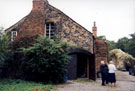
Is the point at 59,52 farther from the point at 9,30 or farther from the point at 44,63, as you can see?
the point at 9,30

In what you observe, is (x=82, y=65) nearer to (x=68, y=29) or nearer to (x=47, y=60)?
(x=68, y=29)

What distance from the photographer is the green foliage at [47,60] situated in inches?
398

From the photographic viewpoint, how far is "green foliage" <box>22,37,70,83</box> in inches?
398

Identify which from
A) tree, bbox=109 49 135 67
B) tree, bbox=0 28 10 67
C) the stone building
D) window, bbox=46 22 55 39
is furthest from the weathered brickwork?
tree, bbox=109 49 135 67

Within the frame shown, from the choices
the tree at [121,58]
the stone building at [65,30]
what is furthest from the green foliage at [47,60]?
the tree at [121,58]

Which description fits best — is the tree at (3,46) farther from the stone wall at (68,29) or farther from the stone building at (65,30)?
the stone wall at (68,29)

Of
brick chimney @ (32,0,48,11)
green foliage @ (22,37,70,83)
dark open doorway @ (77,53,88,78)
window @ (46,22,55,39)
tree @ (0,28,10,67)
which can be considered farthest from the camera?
dark open doorway @ (77,53,88,78)

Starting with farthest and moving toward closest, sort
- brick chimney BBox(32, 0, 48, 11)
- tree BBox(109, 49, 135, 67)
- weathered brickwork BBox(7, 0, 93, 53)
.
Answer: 1. tree BBox(109, 49, 135, 67)
2. brick chimney BBox(32, 0, 48, 11)
3. weathered brickwork BBox(7, 0, 93, 53)

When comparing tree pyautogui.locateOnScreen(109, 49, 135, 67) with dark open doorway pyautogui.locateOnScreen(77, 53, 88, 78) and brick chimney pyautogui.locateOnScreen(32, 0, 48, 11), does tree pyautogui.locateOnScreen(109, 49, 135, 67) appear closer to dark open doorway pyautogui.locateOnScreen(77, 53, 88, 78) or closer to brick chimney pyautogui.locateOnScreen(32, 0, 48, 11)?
dark open doorway pyautogui.locateOnScreen(77, 53, 88, 78)

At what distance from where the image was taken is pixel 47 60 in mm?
10117

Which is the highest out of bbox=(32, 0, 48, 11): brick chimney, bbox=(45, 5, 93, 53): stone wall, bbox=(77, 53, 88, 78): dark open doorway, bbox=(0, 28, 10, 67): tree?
bbox=(32, 0, 48, 11): brick chimney

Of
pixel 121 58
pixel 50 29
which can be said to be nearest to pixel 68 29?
pixel 50 29

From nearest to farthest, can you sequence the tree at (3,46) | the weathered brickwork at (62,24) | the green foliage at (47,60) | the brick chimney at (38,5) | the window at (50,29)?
the green foliage at (47,60), the tree at (3,46), the weathered brickwork at (62,24), the brick chimney at (38,5), the window at (50,29)

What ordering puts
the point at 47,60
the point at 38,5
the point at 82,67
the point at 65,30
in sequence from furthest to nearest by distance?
the point at 82,67, the point at 65,30, the point at 38,5, the point at 47,60
